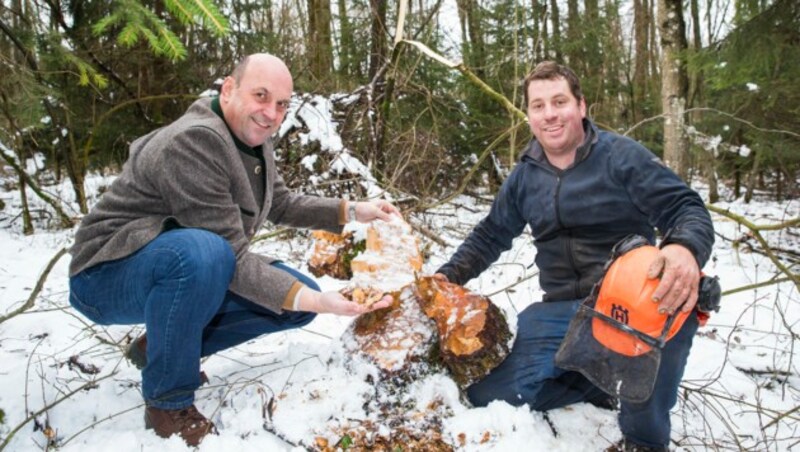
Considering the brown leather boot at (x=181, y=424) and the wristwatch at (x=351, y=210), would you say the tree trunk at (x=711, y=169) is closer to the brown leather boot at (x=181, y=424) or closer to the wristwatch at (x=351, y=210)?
the wristwatch at (x=351, y=210)

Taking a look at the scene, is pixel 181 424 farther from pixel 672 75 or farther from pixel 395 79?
pixel 672 75

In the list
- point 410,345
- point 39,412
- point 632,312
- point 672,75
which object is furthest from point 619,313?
point 672,75

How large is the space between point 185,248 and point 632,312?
4.99 ft

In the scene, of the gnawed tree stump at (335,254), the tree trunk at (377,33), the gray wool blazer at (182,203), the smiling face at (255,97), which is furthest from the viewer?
the tree trunk at (377,33)

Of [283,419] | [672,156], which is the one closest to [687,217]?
[283,419]

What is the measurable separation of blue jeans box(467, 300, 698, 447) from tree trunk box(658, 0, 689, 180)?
478 cm

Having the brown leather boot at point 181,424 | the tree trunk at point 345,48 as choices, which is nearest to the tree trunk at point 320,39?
the tree trunk at point 345,48

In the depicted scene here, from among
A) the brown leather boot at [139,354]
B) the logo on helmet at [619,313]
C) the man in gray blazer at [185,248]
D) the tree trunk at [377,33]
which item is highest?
the tree trunk at [377,33]

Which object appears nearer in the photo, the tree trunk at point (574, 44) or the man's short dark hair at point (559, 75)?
the man's short dark hair at point (559, 75)

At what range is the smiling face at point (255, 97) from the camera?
202 centimetres

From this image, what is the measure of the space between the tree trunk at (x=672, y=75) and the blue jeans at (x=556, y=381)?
4782mm

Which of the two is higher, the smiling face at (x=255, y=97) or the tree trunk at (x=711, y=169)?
the smiling face at (x=255, y=97)

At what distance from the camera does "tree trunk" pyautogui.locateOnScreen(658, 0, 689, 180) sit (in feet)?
19.8

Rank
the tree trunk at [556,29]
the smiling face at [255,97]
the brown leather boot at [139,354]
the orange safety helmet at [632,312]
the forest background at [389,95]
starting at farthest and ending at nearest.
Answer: the tree trunk at [556,29]
the forest background at [389,95]
the brown leather boot at [139,354]
the smiling face at [255,97]
the orange safety helmet at [632,312]
